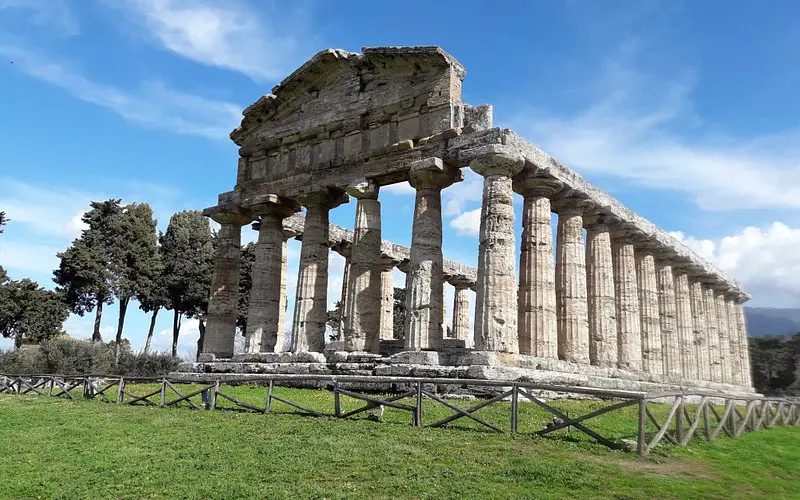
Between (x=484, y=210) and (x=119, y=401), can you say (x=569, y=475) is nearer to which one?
(x=484, y=210)

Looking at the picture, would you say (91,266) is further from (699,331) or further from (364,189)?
(699,331)

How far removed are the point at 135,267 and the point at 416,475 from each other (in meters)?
48.5

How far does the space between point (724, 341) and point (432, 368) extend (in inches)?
1102

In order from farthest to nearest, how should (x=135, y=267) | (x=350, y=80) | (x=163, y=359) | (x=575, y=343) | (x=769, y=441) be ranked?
(x=135, y=267)
(x=163, y=359)
(x=350, y=80)
(x=575, y=343)
(x=769, y=441)

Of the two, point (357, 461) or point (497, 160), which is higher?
point (497, 160)

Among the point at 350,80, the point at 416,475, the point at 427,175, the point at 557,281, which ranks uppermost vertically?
the point at 350,80

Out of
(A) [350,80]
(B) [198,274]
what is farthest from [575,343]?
(B) [198,274]

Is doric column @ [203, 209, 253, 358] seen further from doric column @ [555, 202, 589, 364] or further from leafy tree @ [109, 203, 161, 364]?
leafy tree @ [109, 203, 161, 364]

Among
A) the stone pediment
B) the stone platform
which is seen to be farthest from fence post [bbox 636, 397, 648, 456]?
the stone pediment

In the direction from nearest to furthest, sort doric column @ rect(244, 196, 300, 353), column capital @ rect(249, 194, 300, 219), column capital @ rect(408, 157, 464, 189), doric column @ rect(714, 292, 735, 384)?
column capital @ rect(408, 157, 464, 189)
doric column @ rect(244, 196, 300, 353)
column capital @ rect(249, 194, 300, 219)
doric column @ rect(714, 292, 735, 384)

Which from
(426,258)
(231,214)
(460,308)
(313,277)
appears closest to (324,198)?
(313,277)

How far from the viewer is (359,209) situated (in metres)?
25.4

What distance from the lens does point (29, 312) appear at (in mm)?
52219

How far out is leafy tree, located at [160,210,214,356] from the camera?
2114 inches
